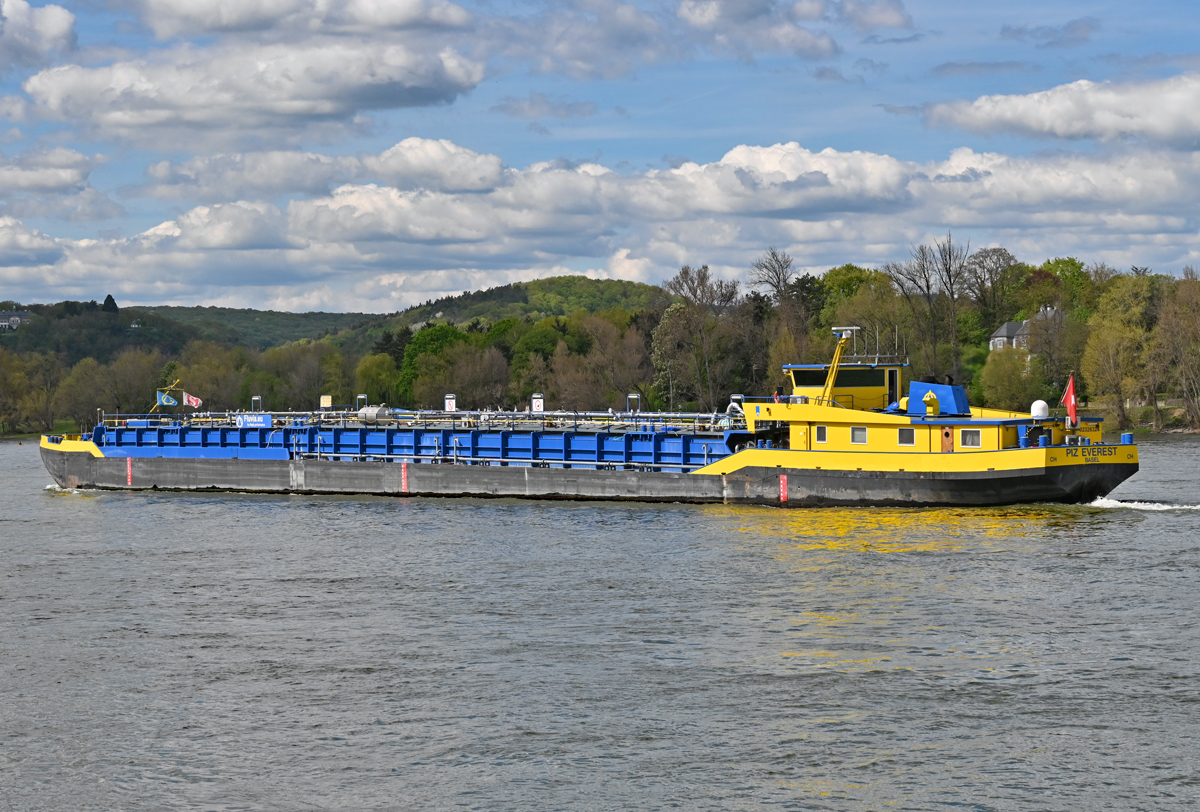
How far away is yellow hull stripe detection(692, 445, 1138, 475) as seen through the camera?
1650 inches

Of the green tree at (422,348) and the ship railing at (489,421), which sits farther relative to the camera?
the green tree at (422,348)

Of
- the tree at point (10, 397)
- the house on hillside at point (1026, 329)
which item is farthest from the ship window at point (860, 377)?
the tree at point (10, 397)

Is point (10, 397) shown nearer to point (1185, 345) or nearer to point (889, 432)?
point (1185, 345)

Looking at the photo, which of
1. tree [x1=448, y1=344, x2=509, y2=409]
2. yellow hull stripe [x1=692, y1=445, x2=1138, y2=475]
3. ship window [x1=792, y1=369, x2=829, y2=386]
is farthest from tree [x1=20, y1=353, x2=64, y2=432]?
ship window [x1=792, y1=369, x2=829, y2=386]

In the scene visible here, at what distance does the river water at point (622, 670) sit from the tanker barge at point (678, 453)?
2.51m

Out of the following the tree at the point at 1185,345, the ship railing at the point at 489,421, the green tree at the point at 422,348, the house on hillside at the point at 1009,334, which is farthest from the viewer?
the green tree at the point at 422,348

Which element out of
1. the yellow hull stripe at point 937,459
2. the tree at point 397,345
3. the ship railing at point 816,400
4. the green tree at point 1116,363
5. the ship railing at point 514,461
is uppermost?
the tree at point 397,345

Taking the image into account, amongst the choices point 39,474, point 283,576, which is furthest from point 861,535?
point 39,474

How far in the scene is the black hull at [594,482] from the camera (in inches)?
1681

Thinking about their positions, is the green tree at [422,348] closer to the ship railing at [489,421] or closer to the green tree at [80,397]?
the green tree at [80,397]

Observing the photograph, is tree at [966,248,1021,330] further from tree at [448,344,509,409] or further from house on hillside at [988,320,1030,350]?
tree at [448,344,509,409]

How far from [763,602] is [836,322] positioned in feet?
352

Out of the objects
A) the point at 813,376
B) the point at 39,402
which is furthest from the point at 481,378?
the point at 813,376

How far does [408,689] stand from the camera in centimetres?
2278
